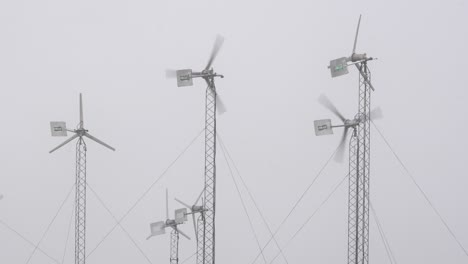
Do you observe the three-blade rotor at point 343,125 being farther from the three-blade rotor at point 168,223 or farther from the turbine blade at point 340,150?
the three-blade rotor at point 168,223

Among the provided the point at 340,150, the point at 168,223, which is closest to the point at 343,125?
the point at 340,150

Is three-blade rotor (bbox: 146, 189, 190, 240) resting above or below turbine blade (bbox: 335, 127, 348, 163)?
below

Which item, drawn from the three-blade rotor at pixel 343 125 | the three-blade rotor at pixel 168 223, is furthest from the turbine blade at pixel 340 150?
the three-blade rotor at pixel 168 223

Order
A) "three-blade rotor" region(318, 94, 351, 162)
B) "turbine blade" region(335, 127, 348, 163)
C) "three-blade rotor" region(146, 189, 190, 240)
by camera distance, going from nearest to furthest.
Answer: "three-blade rotor" region(318, 94, 351, 162) → "turbine blade" region(335, 127, 348, 163) → "three-blade rotor" region(146, 189, 190, 240)

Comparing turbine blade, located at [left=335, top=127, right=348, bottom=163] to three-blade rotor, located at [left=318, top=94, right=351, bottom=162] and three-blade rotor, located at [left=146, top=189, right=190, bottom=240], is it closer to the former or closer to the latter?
three-blade rotor, located at [left=318, top=94, right=351, bottom=162]

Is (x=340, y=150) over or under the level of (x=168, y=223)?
over

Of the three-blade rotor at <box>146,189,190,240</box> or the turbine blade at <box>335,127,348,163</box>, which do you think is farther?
the three-blade rotor at <box>146,189,190,240</box>

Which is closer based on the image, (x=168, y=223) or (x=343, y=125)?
(x=343, y=125)

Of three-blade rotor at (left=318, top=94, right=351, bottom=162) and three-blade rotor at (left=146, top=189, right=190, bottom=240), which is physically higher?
three-blade rotor at (left=318, top=94, right=351, bottom=162)

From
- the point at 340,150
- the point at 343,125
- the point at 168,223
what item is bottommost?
the point at 168,223

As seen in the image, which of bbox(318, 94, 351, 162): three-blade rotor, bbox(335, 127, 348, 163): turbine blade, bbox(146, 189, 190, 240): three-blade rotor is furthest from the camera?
bbox(146, 189, 190, 240): three-blade rotor

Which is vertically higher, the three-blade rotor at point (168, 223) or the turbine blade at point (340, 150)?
the turbine blade at point (340, 150)

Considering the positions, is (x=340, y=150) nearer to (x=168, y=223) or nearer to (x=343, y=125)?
(x=343, y=125)

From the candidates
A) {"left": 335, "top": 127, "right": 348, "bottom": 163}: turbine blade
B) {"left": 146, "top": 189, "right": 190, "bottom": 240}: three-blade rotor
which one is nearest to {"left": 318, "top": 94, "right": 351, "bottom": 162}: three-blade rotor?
{"left": 335, "top": 127, "right": 348, "bottom": 163}: turbine blade
